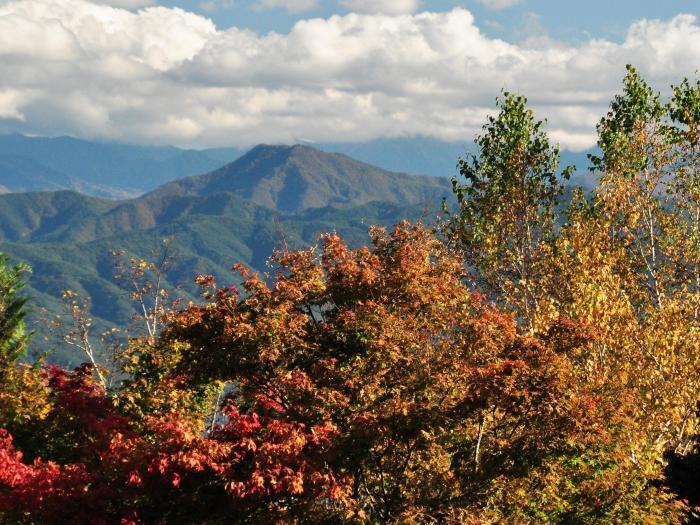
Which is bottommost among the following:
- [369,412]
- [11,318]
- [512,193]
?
[11,318]

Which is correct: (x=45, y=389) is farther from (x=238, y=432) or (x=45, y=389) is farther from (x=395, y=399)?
(x=395, y=399)

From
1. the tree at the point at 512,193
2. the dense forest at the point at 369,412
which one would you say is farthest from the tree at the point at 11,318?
the tree at the point at 512,193

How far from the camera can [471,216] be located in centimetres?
4147

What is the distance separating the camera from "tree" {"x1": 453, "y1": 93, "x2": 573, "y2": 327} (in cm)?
3812

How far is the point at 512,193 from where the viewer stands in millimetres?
38125

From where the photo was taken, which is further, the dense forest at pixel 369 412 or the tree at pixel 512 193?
the tree at pixel 512 193

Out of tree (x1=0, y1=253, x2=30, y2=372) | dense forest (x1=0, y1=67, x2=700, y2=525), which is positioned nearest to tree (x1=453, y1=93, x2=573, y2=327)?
dense forest (x1=0, y1=67, x2=700, y2=525)

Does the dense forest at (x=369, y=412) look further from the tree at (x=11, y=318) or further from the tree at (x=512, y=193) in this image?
the tree at (x=11, y=318)

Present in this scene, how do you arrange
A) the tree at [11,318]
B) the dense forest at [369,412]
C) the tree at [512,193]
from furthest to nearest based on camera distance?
the tree at [11,318], the tree at [512,193], the dense forest at [369,412]

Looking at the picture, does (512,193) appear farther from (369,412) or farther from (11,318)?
(11,318)

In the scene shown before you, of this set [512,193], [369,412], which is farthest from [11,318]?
[369,412]

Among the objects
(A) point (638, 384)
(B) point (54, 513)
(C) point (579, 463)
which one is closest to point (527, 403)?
(C) point (579, 463)

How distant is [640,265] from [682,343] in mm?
13351

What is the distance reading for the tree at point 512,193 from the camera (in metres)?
38.1
